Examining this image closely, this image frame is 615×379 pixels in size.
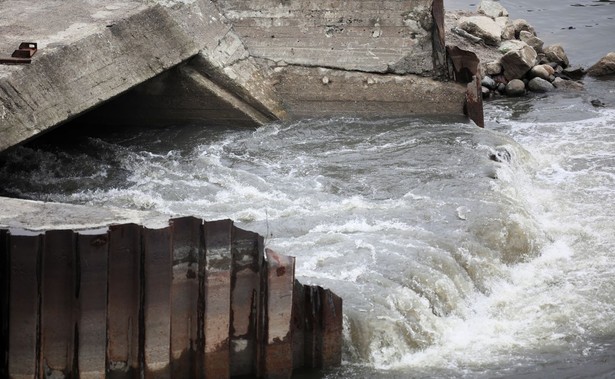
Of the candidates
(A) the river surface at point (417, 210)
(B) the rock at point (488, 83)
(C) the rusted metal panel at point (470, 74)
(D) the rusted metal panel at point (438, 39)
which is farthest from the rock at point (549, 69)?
(D) the rusted metal panel at point (438, 39)

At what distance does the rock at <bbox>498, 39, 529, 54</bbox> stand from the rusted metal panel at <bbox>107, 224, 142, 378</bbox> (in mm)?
10363

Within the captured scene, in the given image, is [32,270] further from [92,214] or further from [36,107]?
[36,107]

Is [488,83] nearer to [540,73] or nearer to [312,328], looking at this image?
[540,73]

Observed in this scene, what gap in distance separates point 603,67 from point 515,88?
5.65 ft

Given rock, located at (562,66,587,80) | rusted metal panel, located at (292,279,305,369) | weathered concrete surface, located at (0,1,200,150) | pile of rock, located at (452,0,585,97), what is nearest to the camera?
rusted metal panel, located at (292,279,305,369)

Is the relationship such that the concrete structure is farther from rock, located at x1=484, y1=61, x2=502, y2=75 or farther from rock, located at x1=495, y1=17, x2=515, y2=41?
rock, located at x1=495, y1=17, x2=515, y2=41

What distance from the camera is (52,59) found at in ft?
30.8

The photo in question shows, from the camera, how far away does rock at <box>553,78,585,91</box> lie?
14.7 metres

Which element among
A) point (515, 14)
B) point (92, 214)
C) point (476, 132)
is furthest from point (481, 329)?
point (515, 14)

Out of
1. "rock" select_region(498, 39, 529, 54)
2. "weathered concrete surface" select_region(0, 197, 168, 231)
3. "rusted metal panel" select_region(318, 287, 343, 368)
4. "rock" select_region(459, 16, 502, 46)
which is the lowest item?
"rusted metal panel" select_region(318, 287, 343, 368)

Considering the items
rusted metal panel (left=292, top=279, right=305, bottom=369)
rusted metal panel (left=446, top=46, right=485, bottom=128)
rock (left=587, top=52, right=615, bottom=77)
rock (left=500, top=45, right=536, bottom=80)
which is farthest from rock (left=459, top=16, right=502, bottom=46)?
rusted metal panel (left=292, top=279, right=305, bottom=369)

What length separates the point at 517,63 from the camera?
1461 cm

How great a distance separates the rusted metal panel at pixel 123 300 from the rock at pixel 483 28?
1054cm

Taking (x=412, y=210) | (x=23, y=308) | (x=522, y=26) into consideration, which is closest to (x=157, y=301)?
(x=23, y=308)
